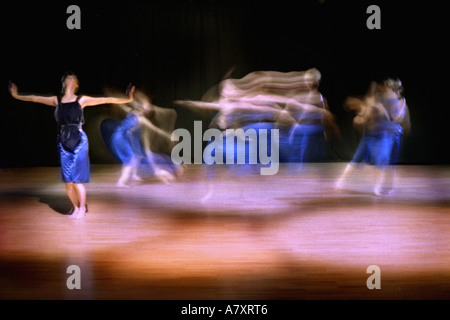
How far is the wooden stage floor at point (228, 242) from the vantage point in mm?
3447

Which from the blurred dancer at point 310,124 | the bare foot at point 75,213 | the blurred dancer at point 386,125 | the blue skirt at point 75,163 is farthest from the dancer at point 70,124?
the blurred dancer at point 310,124

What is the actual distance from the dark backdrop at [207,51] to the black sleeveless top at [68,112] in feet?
16.3

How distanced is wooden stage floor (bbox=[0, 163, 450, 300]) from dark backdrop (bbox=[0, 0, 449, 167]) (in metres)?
2.77

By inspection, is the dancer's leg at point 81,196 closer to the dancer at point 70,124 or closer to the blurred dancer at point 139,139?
the dancer at point 70,124

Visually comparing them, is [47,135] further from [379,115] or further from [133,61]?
[379,115]

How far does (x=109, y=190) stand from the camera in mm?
7289

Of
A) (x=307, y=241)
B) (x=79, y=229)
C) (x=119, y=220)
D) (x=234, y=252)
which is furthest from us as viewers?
(x=119, y=220)

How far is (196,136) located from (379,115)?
4.71 metres

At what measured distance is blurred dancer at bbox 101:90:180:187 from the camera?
7.42 meters

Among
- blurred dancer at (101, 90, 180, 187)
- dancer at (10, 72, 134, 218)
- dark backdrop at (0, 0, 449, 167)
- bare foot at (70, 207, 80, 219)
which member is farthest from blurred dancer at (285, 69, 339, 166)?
dancer at (10, 72, 134, 218)

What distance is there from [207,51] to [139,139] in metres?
2.76

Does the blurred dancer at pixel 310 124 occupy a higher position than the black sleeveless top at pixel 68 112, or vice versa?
the blurred dancer at pixel 310 124
